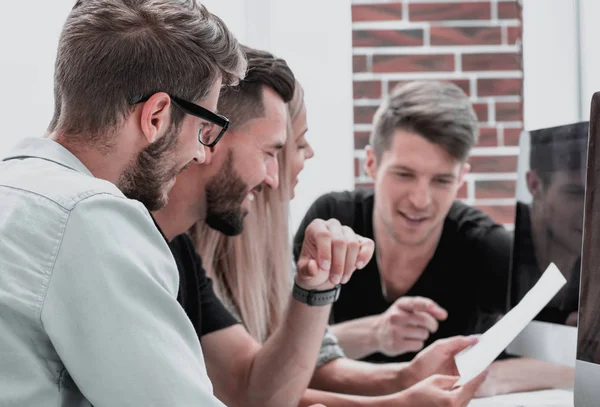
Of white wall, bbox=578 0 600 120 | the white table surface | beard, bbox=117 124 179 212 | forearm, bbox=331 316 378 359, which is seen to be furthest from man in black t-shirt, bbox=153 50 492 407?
white wall, bbox=578 0 600 120

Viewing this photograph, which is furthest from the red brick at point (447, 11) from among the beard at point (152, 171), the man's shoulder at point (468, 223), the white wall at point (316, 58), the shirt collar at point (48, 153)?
the shirt collar at point (48, 153)

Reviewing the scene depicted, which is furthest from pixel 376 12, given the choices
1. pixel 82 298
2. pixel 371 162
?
pixel 82 298

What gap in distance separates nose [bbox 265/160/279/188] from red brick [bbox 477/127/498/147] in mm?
1082

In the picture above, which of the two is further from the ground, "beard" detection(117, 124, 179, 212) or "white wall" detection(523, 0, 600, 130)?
"white wall" detection(523, 0, 600, 130)

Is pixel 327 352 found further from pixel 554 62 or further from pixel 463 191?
pixel 554 62

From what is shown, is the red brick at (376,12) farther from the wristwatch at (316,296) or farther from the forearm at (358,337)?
the wristwatch at (316,296)

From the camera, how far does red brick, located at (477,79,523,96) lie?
2.53 metres

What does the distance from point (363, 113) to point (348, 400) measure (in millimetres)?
1288

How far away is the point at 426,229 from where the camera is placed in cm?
218

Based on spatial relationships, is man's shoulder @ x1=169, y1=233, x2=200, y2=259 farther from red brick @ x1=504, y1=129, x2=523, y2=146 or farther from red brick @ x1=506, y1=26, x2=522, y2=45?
red brick @ x1=506, y1=26, x2=522, y2=45

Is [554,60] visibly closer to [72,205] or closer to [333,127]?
[333,127]

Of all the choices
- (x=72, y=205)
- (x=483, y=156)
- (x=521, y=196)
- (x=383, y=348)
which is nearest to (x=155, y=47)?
(x=72, y=205)

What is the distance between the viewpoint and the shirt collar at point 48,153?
0.90 m

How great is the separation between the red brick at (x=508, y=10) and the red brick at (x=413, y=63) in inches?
8.4
